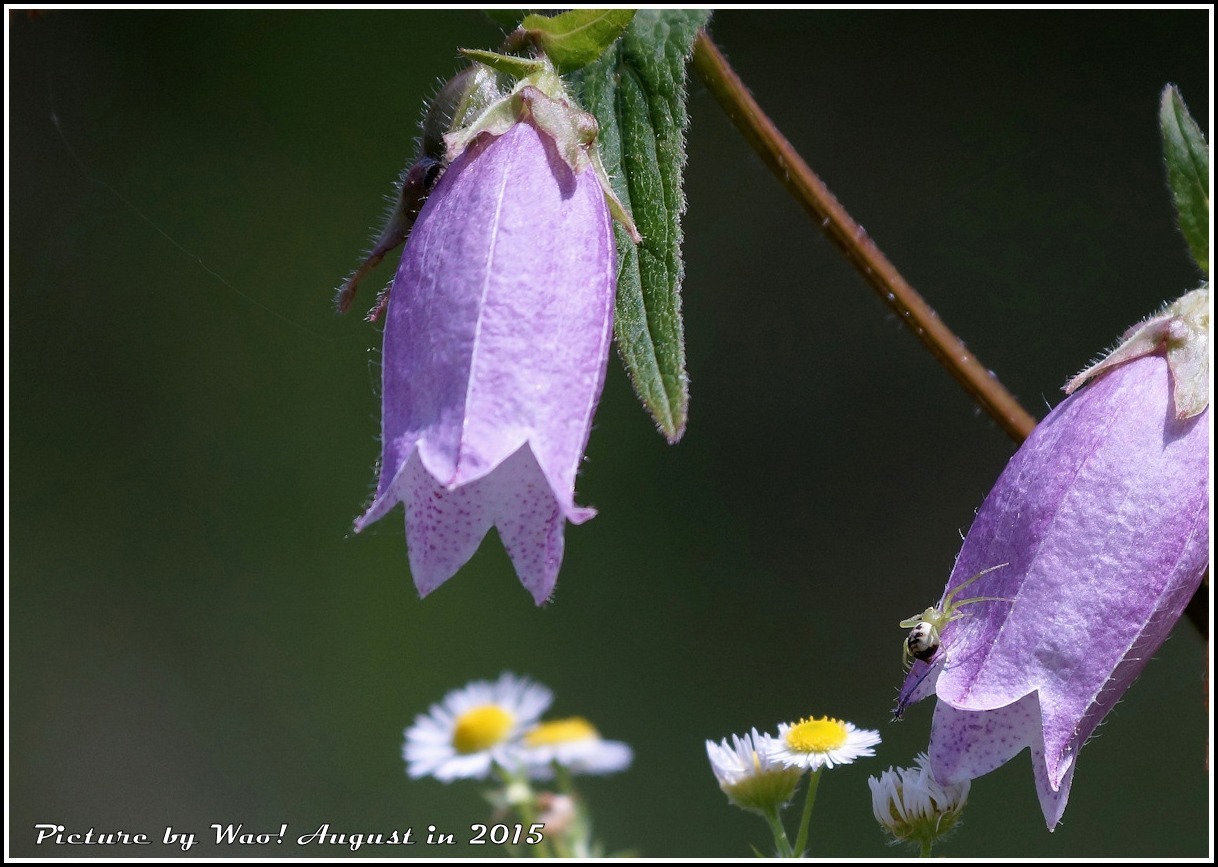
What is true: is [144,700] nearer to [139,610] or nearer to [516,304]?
[139,610]

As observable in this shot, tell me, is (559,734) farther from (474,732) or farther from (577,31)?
(577,31)

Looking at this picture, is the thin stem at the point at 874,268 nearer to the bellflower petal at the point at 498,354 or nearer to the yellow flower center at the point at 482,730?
the bellflower petal at the point at 498,354

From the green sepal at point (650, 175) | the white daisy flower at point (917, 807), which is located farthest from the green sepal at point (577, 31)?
the white daisy flower at point (917, 807)

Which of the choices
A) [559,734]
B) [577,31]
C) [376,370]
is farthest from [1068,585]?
[376,370]

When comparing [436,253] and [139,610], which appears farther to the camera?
[139,610]

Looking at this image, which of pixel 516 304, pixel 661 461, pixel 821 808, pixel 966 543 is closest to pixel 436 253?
pixel 516 304

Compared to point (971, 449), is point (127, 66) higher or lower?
higher
